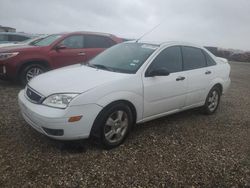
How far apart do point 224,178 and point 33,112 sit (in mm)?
2612

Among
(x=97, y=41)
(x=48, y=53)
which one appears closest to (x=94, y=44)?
(x=97, y=41)

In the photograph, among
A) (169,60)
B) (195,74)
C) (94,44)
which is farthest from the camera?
(94,44)

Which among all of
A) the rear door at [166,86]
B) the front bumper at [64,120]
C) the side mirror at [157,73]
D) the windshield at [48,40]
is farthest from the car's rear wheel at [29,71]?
the side mirror at [157,73]

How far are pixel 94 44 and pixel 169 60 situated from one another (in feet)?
13.3

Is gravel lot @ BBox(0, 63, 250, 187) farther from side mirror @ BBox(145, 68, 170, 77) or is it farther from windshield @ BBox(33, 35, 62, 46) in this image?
windshield @ BBox(33, 35, 62, 46)

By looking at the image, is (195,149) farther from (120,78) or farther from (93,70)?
(93,70)

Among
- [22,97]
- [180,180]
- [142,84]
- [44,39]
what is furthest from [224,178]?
[44,39]

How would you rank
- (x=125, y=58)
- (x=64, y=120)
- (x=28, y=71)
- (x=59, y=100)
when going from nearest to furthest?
(x=64, y=120), (x=59, y=100), (x=125, y=58), (x=28, y=71)

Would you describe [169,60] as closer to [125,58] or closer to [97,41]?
[125,58]

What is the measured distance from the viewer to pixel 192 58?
18.4ft

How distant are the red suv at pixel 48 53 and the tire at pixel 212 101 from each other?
380 centimetres

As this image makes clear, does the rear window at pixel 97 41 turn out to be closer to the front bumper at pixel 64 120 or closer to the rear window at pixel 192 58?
the rear window at pixel 192 58

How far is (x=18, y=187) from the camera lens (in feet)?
10.2

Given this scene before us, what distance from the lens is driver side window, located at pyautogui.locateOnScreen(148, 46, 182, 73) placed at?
4770 mm
